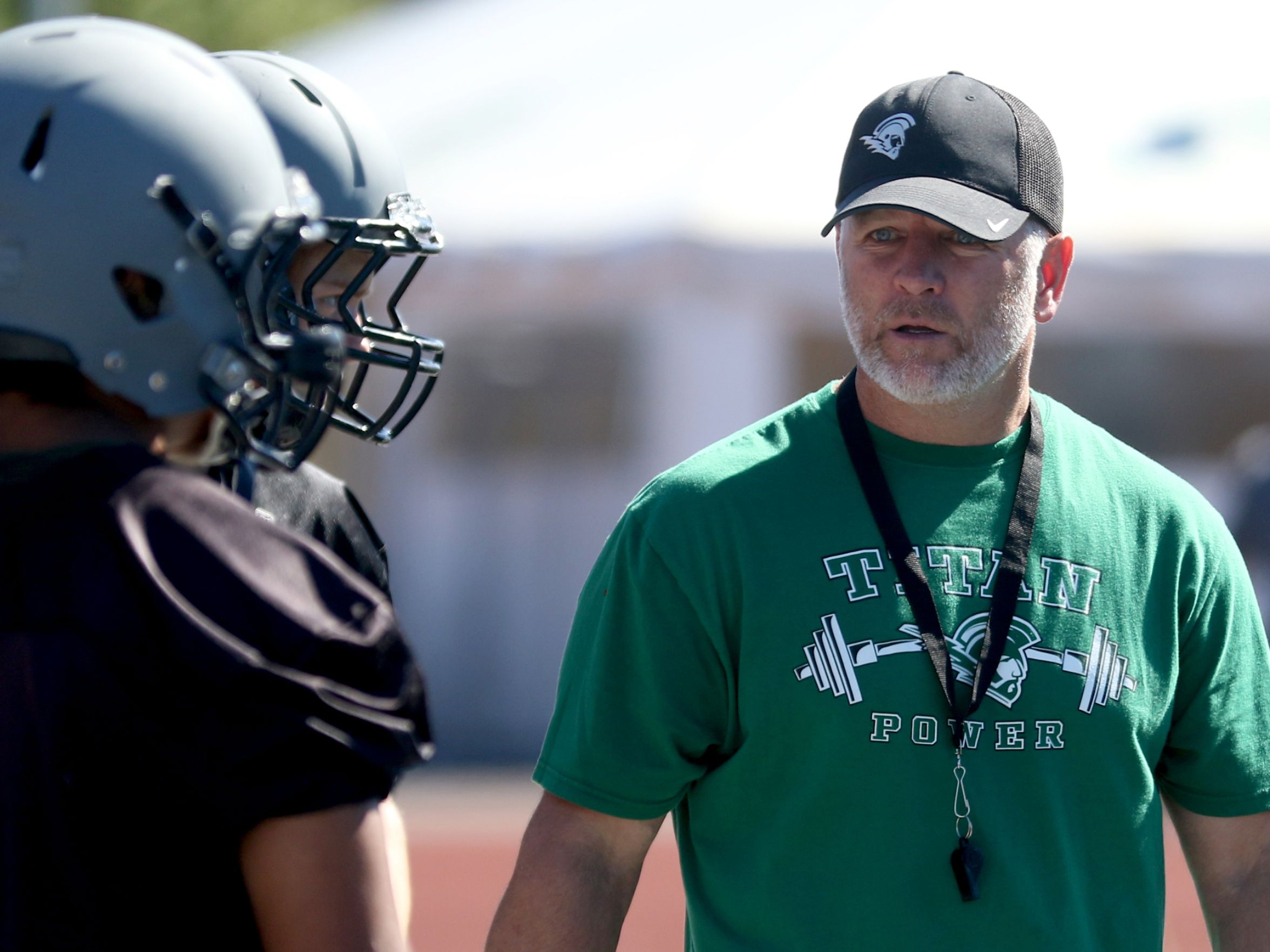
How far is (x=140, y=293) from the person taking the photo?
1.71 metres

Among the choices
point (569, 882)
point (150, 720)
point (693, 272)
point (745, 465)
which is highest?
point (150, 720)

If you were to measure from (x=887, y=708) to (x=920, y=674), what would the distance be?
0.24ft

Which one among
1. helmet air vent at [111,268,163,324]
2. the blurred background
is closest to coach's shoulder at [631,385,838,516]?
helmet air vent at [111,268,163,324]

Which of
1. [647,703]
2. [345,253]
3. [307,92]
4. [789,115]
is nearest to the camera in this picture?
[647,703]

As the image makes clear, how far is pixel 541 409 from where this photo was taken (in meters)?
11.1

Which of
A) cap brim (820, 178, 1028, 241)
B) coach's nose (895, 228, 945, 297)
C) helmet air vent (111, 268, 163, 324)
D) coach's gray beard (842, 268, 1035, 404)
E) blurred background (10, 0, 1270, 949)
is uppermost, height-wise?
helmet air vent (111, 268, 163, 324)

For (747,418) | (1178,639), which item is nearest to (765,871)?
(1178,639)

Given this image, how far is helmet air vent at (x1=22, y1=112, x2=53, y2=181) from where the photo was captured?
5.46 ft

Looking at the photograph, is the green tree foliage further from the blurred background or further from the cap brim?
the cap brim

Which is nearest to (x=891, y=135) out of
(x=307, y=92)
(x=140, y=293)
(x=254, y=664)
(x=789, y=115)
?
(x=307, y=92)

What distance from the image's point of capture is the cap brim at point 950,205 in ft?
8.75

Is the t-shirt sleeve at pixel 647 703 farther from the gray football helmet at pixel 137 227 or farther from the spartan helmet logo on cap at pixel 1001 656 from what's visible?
the gray football helmet at pixel 137 227

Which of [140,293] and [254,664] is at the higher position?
[140,293]

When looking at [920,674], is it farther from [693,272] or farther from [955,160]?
[693,272]
